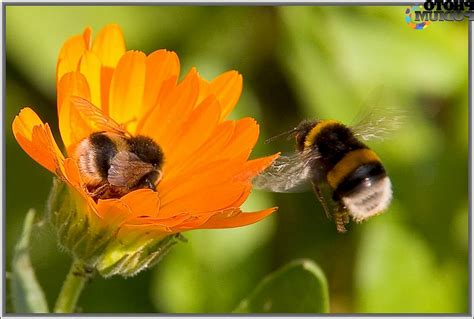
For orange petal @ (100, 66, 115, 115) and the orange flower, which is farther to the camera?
orange petal @ (100, 66, 115, 115)

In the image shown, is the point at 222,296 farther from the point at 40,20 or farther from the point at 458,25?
the point at 458,25

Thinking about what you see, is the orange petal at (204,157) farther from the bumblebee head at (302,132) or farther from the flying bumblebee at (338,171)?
the bumblebee head at (302,132)

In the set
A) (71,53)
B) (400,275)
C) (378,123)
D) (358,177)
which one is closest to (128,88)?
(71,53)

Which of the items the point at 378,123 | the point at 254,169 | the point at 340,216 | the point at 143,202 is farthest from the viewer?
the point at 378,123

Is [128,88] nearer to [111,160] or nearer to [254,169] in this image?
[111,160]

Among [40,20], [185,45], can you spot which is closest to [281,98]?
[185,45]

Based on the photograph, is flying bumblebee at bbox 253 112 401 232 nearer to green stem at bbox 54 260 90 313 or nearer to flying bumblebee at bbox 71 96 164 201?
flying bumblebee at bbox 71 96 164 201

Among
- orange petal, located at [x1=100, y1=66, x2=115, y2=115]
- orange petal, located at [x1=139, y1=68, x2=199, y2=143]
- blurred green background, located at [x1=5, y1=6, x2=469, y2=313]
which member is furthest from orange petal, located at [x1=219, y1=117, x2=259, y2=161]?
blurred green background, located at [x1=5, y1=6, x2=469, y2=313]

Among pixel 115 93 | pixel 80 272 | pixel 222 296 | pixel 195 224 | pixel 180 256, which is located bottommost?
pixel 222 296
